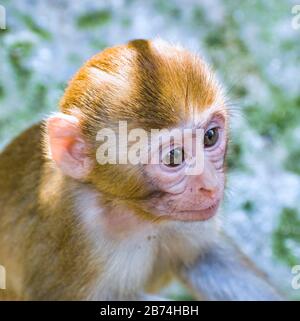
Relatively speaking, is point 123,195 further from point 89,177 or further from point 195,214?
point 195,214

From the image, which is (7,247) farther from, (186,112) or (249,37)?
(249,37)

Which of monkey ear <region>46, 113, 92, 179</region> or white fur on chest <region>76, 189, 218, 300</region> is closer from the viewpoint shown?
monkey ear <region>46, 113, 92, 179</region>

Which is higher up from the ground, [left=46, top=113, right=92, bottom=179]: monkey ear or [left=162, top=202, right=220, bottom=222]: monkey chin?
[left=46, top=113, right=92, bottom=179]: monkey ear

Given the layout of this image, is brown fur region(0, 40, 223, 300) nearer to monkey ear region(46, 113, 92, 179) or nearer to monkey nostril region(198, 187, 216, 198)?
monkey ear region(46, 113, 92, 179)

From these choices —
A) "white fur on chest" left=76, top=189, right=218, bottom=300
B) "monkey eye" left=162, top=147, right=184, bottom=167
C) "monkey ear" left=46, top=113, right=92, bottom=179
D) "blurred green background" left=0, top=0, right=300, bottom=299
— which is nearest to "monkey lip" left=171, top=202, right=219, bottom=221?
"white fur on chest" left=76, top=189, right=218, bottom=300

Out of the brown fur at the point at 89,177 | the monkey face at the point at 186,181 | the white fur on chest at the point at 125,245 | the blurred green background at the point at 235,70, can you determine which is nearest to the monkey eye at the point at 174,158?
the monkey face at the point at 186,181

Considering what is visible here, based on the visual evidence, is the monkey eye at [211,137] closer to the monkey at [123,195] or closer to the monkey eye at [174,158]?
the monkey at [123,195]

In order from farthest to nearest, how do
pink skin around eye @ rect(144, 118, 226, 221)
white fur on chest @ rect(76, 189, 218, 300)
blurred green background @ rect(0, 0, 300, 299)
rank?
blurred green background @ rect(0, 0, 300, 299)
white fur on chest @ rect(76, 189, 218, 300)
pink skin around eye @ rect(144, 118, 226, 221)
